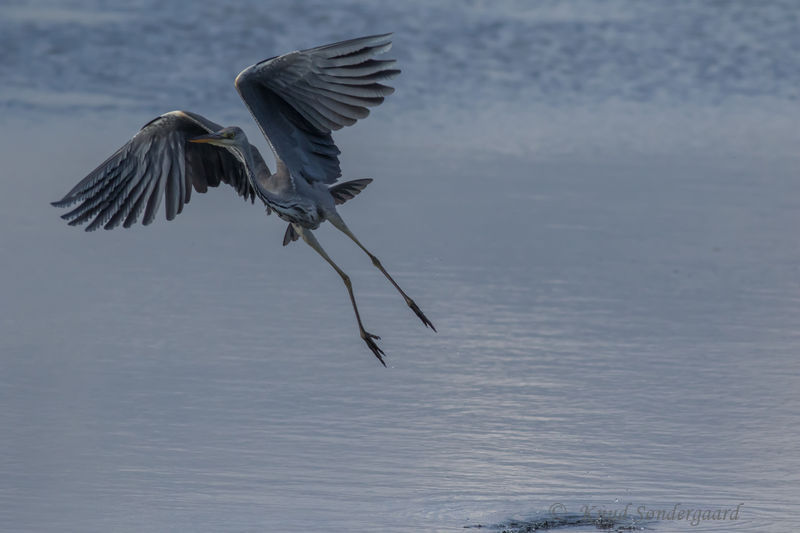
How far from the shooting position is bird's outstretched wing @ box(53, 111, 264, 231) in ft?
28.2

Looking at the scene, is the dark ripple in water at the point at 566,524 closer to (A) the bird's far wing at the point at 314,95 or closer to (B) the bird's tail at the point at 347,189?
(A) the bird's far wing at the point at 314,95

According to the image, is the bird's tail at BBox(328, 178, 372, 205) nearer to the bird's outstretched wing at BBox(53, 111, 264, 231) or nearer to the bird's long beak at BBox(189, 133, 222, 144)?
the bird's outstretched wing at BBox(53, 111, 264, 231)

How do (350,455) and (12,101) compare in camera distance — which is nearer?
(350,455)

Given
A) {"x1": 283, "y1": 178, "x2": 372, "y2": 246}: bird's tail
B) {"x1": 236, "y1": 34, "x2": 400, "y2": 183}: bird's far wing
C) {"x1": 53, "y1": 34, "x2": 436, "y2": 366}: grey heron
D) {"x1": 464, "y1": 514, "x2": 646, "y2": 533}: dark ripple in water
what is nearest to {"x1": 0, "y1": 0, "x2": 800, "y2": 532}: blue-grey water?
{"x1": 464, "y1": 514, "x2": 646, "y2": 533}: dark ripple in water

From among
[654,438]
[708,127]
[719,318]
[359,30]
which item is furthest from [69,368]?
[359,30]

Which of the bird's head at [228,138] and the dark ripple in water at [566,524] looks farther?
the bird's head at [228,138]

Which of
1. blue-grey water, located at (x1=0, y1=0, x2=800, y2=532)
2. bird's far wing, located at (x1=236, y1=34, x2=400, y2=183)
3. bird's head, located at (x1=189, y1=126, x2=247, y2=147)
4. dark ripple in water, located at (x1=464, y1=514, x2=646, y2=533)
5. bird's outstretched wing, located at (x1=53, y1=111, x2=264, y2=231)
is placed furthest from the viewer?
bird's outstretched wing, located at (x1=53, y1=111, x2=264, y2=231)

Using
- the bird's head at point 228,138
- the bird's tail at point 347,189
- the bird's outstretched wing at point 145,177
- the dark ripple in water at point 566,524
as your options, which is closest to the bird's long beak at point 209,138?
the bird's head at point 228,138

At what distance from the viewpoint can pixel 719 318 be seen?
A: 9.80 m

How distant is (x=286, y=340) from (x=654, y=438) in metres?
2.40

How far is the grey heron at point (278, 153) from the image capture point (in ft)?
25.3

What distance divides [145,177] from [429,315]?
2000mm

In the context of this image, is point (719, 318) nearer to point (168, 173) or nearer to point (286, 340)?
point (286, 340)

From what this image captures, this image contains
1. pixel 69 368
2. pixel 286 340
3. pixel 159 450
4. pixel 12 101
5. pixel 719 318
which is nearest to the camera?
pixel 159 450
